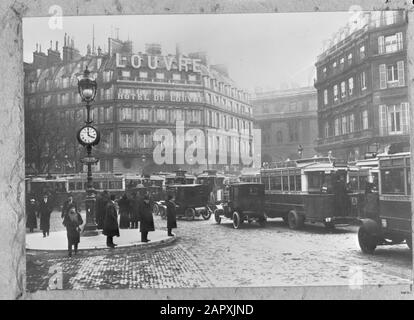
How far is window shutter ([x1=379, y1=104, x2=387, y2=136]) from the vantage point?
5.17 metres

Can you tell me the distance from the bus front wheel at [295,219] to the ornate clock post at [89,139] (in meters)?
2.41

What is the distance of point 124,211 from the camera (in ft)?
17.0

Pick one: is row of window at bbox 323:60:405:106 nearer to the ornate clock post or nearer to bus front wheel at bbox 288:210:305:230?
bus front wheel at bbox 288:210:305:230

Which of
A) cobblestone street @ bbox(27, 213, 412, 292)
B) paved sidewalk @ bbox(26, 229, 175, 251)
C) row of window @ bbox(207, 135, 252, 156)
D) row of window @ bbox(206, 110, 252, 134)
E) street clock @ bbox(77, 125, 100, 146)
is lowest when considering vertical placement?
cobblestone street @ bbox(27, 213, 412, 292)

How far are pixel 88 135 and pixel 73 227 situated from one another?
1.12m

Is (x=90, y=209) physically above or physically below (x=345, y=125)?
below

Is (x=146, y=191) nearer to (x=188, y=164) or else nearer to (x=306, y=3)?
(x=188, y=164)

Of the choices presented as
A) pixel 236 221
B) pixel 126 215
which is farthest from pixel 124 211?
pixel 236 221

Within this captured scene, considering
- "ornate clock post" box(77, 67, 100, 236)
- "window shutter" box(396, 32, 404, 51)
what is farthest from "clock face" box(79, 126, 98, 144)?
"window shutter" box(396, 32, 404, 51)

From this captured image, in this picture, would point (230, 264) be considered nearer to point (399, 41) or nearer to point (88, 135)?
point (88, 135)

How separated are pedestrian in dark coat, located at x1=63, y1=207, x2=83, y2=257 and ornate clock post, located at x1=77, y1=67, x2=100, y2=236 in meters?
0.09

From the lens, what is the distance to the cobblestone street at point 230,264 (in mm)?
4906

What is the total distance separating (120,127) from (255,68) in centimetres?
185
